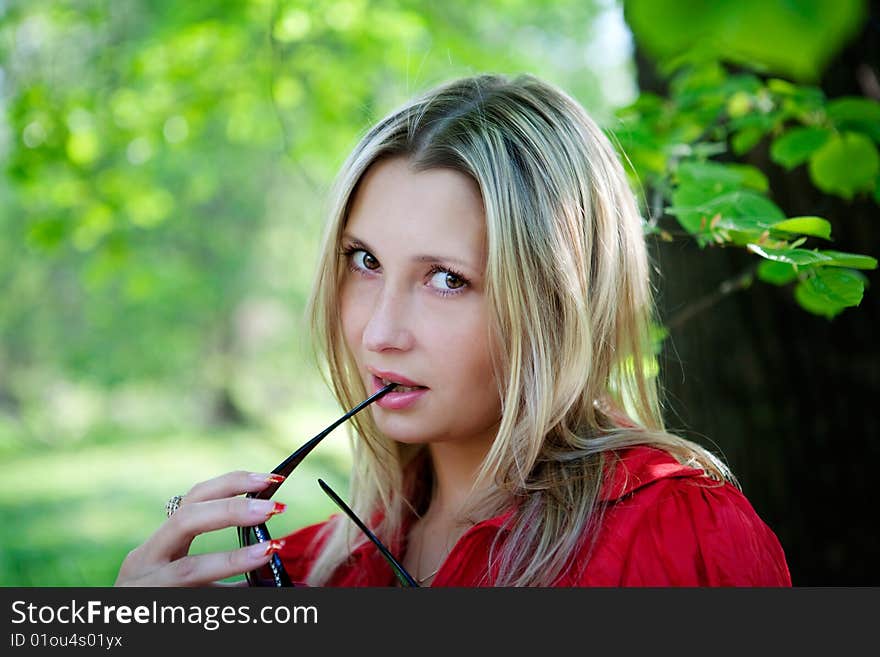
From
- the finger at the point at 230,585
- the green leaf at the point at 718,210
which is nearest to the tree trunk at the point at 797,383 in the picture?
the green leaf at the point at 718,210

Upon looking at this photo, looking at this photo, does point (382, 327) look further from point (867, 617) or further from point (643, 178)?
point (643, 178)

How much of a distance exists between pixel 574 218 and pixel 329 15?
7.58 ft

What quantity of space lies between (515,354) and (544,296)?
0.11 m

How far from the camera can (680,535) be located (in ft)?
3.92

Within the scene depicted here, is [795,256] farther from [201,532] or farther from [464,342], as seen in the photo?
[201,532]

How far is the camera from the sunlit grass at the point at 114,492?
22.4 ft

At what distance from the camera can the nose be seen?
1.30 metres

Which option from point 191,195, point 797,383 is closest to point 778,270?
point 797,383

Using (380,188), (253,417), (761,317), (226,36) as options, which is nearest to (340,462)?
(253,417)

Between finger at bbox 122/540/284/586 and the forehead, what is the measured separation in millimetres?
490

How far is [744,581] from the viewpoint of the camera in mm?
1159

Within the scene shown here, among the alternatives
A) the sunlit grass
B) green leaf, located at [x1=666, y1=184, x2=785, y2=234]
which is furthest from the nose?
the sunlit grass

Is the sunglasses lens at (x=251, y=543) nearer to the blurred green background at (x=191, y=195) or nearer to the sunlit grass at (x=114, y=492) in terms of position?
the blurred green background at (x=191, y=195)

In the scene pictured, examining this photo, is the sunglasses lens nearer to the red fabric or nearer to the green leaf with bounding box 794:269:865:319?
the red fabric
